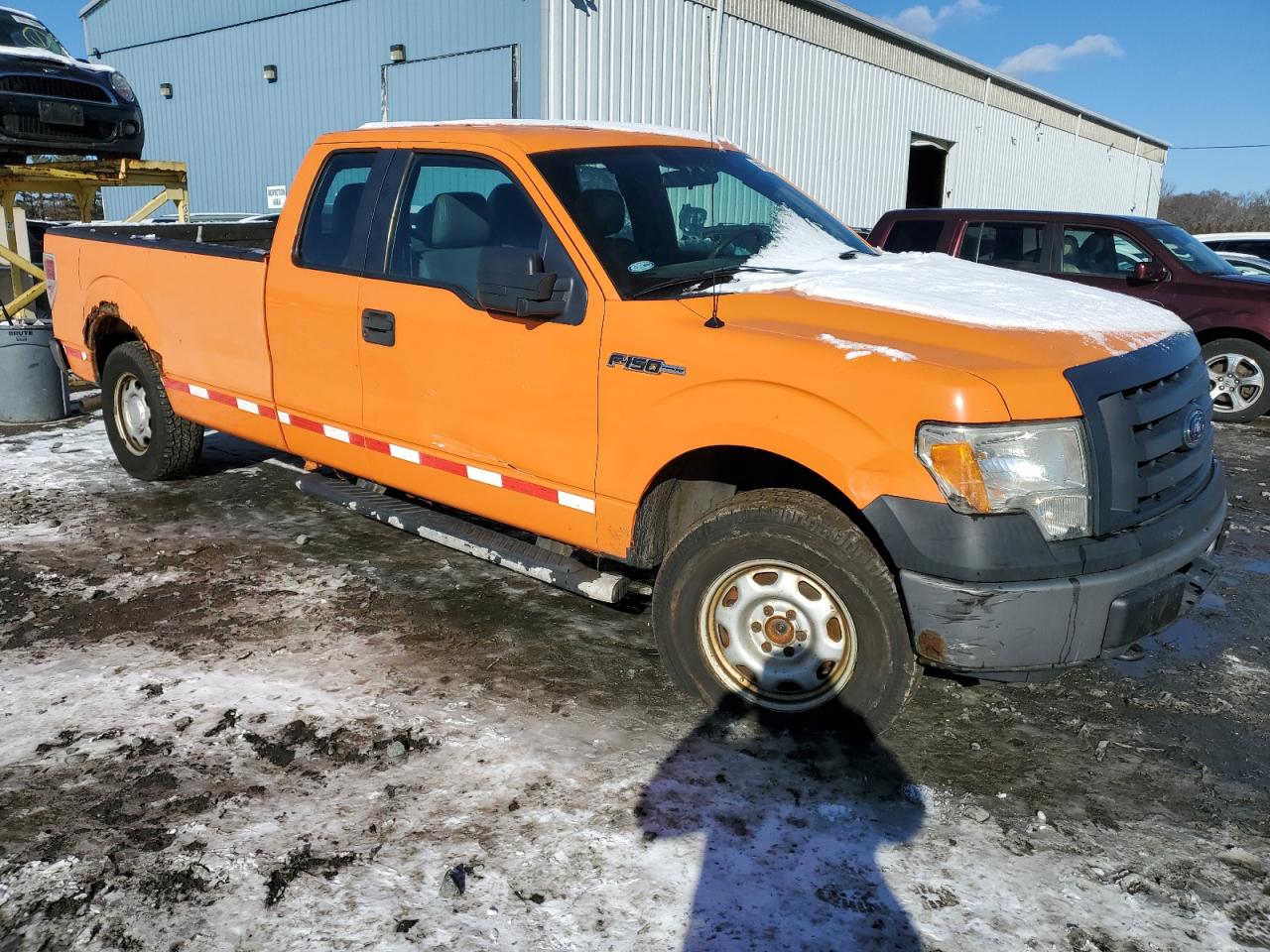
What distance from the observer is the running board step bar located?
3697 mm

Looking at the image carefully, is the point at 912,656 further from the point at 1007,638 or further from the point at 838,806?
the point at 838,806

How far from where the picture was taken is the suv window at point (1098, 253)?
9195 millimetres

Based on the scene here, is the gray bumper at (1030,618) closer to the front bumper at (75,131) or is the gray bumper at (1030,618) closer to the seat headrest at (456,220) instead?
the seat headrest at (456,220)

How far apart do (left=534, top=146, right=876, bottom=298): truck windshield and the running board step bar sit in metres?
1.08

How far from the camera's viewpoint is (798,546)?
308 cm

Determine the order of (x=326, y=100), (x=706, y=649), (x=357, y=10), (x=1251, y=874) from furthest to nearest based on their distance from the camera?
(x=326, y=100), (x=357, y=10), (x=706, y=649), (x=1251, y=874)

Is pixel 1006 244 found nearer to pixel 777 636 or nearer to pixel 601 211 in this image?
pixel 601 211

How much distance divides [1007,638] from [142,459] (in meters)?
5.35

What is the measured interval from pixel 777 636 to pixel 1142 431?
1311 mm

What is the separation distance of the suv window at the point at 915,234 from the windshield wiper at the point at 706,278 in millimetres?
6477

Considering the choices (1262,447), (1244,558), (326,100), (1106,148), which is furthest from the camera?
(1106,148)

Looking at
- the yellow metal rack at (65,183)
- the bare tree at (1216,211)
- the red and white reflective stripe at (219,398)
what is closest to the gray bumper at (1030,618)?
the red and white reflective stripe at (219,398)

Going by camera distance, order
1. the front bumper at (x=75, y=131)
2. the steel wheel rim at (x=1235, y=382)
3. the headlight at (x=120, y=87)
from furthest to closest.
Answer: the headlight at (x=120, y=87), the front bumper at (x=75, y=131), the steel wheel rim at (x=1235, y=382)

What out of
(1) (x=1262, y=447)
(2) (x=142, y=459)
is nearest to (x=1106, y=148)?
(1) (x=1262, y=447)
